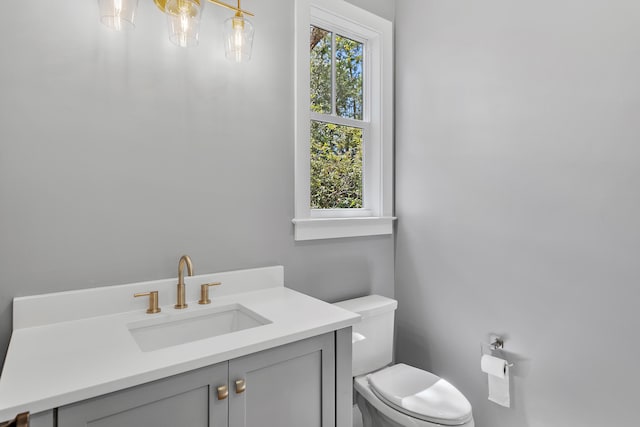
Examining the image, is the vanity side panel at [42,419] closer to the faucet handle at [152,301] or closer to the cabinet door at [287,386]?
the cabinet door at [287,386]

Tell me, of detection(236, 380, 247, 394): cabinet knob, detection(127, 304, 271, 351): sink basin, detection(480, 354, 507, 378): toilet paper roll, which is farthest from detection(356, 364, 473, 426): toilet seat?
detection(236, 380, 247, 394): cabinet knob

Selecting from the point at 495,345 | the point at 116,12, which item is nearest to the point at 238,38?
the point at 116,12

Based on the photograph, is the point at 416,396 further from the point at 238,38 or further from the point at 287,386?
the point at 238,38

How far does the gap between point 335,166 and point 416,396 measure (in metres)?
1.24

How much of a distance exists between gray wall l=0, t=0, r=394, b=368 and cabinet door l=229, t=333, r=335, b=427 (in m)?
0.59

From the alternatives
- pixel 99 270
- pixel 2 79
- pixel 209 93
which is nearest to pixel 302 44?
pixel 209 93

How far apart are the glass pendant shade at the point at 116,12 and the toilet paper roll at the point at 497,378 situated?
201 centimetres

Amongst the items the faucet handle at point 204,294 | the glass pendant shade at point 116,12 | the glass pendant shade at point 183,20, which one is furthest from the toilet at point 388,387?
the glass pendant shade at point 116,12

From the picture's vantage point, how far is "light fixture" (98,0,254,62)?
114cm

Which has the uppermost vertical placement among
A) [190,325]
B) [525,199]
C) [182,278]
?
[525,199]

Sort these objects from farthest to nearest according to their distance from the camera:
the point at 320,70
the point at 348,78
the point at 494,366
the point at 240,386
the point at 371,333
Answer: the point at 348,78 < the point at 320,70 < the point at 371,333 < the point at 494,366 < the point at 240,386

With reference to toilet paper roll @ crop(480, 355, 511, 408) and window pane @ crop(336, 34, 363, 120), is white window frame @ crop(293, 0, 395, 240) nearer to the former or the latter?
window pane @ crop(336, 34, 363, 120)

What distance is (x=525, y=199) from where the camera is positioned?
64.0 inches

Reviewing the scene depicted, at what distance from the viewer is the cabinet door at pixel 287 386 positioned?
1021 mm
